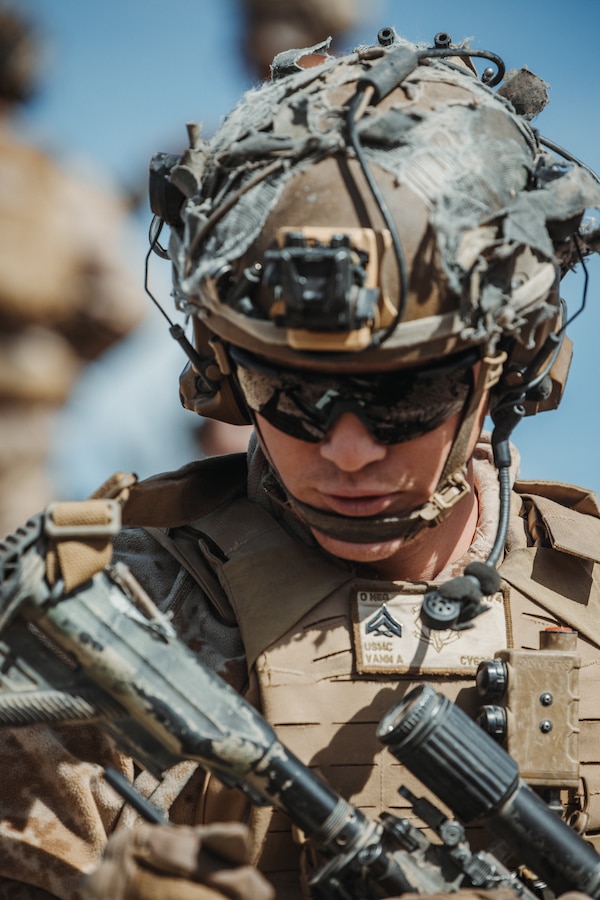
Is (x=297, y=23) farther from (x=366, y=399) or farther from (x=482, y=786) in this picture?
(x=482, y=786)

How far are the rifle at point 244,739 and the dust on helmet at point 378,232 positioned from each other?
2.34 feet

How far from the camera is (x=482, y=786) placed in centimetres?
316

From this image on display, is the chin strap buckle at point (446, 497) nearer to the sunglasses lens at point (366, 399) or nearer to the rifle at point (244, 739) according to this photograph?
the sunglasses lens at point (366, 399)

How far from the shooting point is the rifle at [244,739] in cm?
307

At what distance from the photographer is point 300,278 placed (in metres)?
3.21

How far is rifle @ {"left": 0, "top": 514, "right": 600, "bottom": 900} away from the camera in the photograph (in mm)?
3066

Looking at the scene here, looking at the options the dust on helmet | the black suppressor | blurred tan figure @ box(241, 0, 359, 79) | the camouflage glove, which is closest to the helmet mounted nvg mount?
the dust on helmet

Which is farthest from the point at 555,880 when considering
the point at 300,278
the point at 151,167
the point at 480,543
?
the point at 151,167

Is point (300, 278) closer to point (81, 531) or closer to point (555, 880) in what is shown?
point (81, 531)

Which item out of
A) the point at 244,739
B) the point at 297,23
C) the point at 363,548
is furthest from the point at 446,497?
the point at 297,23

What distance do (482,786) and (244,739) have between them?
609 millimetres

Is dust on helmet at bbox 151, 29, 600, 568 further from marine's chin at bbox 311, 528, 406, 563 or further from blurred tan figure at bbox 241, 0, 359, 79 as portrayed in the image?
blurred tan figure at bbox 241, 0, 359, 79

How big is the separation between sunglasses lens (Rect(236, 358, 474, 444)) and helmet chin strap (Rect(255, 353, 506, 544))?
0.08 m

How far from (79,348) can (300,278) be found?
3.37 feet
